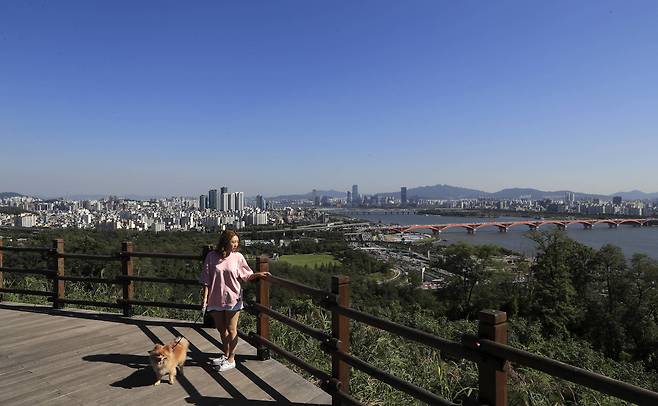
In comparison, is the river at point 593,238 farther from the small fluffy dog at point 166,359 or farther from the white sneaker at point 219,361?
the small fluffy dog at point 166,359

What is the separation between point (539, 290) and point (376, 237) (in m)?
34.4

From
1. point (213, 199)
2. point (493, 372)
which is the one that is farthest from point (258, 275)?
point (213, 199)

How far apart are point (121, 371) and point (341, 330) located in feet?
6.44

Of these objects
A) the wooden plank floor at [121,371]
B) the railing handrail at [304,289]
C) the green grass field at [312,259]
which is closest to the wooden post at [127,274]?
the wooden plank floor at [121,371]

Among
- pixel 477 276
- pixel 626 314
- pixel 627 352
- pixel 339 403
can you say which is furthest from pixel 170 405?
pixel 477 276

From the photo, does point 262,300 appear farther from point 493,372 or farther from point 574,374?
point 574,374

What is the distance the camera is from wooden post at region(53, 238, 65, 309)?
5.71 m

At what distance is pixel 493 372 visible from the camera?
2018 millimetres

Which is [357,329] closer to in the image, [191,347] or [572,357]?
[191,347]

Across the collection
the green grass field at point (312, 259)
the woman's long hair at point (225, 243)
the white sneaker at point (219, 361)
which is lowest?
the green grass field at point (312, 259)

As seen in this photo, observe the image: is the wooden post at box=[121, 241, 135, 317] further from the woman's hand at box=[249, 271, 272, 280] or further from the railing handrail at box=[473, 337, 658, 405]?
the railing handrail at box=[473, 337, 658, 405]

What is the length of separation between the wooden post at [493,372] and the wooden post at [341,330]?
1.17 m

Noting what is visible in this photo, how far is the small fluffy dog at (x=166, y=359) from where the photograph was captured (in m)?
3.33

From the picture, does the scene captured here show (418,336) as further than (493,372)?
Yes
